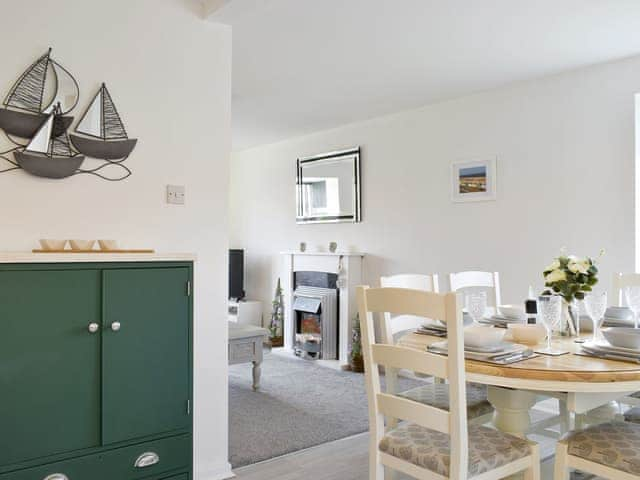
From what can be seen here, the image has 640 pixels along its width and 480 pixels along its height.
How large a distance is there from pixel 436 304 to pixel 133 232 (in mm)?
1578

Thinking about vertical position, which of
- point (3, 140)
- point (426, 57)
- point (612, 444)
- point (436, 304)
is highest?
point (426, 57)

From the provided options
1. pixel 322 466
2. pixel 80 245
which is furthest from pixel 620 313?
pixel 80 245

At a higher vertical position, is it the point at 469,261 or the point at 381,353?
the point at 469,261

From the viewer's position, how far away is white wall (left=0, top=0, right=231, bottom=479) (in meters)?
2.33

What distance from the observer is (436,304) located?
1.69 m

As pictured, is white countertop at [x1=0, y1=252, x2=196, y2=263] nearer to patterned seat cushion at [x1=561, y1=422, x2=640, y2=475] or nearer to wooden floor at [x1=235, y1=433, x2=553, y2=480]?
wooden floor at [x1=235, y1=433, x2=553, y2=480]

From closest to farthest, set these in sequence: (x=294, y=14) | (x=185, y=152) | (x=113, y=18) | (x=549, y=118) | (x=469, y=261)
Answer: (x=113, y=18), (x=185, y=152), (x=294, y=14), (x=549, y=118), (x=469, y=261)

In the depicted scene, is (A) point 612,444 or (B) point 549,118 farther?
(B) point 549,118

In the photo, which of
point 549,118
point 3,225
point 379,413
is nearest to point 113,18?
point 3,225

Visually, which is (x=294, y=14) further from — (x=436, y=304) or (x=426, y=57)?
(x=436, y=304)

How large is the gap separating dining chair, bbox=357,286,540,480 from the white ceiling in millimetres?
1726

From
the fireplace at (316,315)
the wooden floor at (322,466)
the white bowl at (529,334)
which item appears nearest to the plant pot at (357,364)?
the fireplace at (316,315)

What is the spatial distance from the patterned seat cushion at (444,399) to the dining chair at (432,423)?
311 mm

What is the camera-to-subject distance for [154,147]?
2.68m
